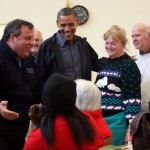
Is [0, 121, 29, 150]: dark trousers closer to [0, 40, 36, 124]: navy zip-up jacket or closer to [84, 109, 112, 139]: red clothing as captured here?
[0, 40, 36, 124]: navy zip-up jacket

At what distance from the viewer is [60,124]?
5.38 ft

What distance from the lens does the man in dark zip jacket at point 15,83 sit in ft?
7.82

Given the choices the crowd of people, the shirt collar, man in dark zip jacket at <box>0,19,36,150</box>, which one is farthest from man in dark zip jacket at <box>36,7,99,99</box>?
the shirt collar

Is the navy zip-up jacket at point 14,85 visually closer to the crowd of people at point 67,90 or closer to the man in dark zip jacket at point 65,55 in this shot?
the crowd of people at point 67,90

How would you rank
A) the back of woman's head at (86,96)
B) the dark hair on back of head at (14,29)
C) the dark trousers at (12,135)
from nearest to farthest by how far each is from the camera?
the back of woman's head at (86,96) < the dark trousers at (12,135) < the dark hair on back of head at (14,29)

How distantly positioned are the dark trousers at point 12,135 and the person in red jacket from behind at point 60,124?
0.73 m

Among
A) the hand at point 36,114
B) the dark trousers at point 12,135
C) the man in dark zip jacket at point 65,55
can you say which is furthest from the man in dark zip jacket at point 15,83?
the hand at point 36,114

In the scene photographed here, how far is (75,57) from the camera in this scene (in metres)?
2.85

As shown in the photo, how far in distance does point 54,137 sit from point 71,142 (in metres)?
0.09

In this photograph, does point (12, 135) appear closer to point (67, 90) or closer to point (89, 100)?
point (89, 100)

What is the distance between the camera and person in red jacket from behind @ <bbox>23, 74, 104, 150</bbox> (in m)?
1.62

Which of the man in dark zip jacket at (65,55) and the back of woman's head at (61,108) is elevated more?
the man in dark zip jacket at (65,55)

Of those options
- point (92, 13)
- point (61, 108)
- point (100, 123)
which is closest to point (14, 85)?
point (100, 123)

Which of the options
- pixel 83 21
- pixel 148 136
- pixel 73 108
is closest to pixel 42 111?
pixel 73 108
